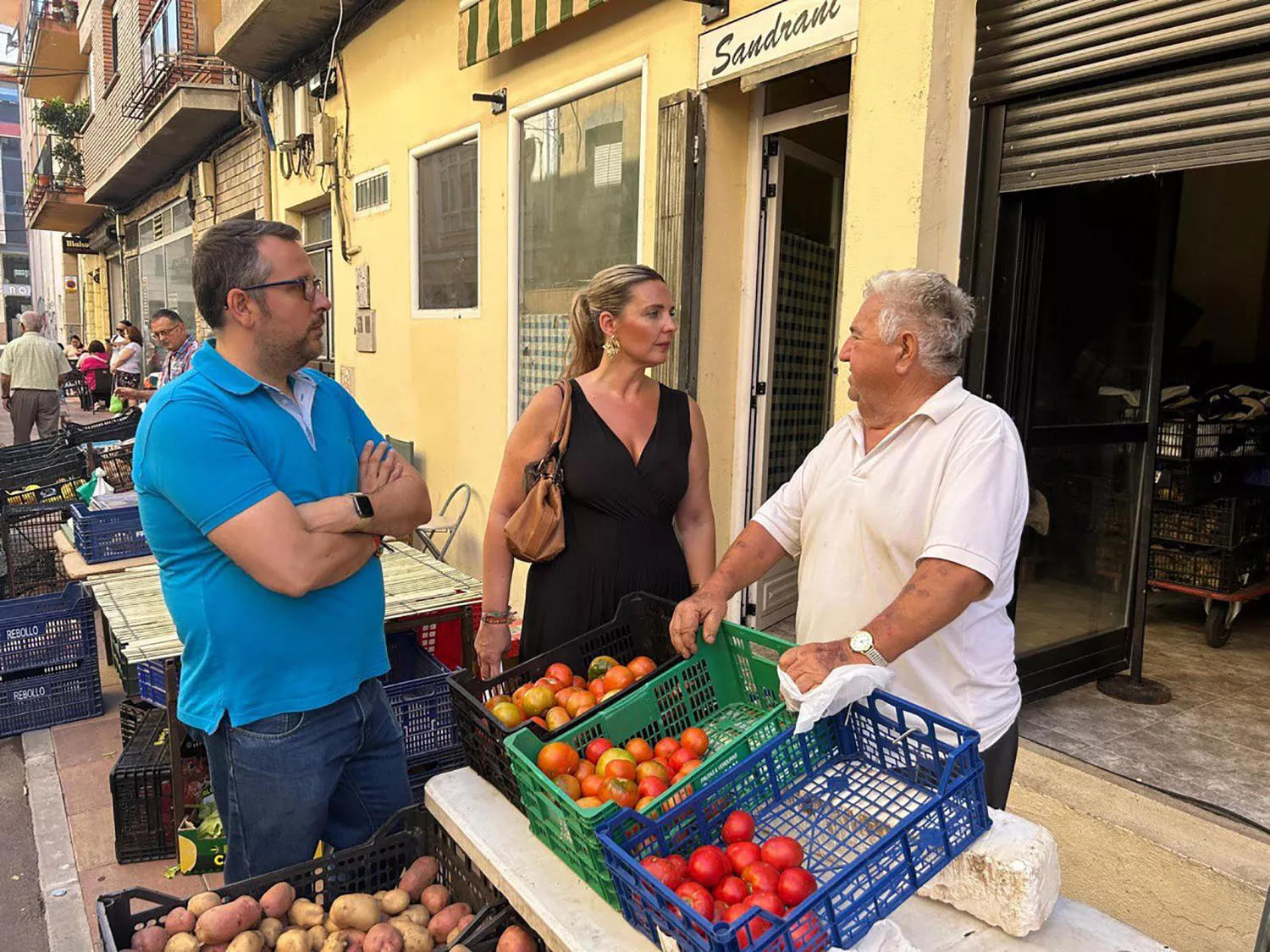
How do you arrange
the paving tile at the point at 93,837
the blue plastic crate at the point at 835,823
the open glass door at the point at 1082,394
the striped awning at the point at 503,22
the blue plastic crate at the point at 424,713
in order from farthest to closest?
the striped awning at the point at 503,22 < the paving tile at the point at 93,837 < the open glass door at the point at 1082,394 < the blue plastic crate at the point at 424,713 < the blue plastic crate at the point at 835,823

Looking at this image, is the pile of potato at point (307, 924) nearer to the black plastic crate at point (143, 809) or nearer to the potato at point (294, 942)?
the potato at point (294, 942)

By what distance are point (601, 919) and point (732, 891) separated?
0.77ft

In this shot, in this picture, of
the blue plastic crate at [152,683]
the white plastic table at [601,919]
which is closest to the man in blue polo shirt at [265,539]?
the white plastic table at [601,919]

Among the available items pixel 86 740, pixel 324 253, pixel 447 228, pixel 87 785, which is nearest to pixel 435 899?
pixel 87 785

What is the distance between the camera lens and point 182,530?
1974 millimetres

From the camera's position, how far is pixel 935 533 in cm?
185

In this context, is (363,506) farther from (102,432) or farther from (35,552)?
(102,432)

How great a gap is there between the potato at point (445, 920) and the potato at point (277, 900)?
293 millimetres

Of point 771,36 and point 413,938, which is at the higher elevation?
point 771,36

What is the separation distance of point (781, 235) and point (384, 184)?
469 centimetres

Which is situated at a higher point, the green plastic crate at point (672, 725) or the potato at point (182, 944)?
the green plastic crate at point (672, 725)

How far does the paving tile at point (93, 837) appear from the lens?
3.61 m

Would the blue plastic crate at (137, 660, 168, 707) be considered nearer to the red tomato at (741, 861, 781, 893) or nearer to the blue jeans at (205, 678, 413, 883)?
the blue jeans at (205, 678, 413, 883)

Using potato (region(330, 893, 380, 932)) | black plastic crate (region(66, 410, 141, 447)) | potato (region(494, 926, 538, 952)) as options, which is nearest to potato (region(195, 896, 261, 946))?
potato (region(330, 893, 380, 932))
